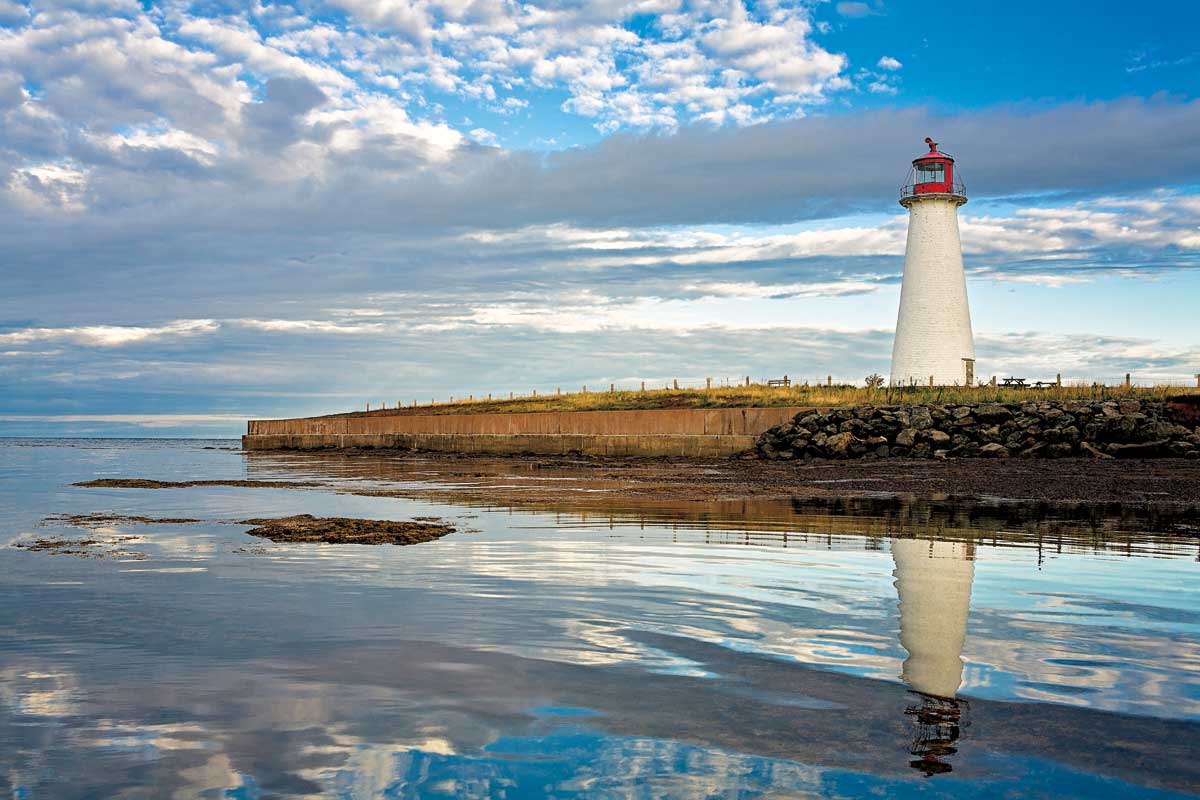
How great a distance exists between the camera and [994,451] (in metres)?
25.6

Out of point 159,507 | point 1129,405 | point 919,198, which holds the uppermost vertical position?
point 919,198

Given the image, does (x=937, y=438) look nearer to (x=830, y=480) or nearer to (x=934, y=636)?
(x=830, y=480)

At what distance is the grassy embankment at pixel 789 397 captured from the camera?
3234 centimetres

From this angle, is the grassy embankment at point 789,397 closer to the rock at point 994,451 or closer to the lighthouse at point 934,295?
the lighthouse at point 934,295

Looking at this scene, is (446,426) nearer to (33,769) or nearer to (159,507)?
(159,507)

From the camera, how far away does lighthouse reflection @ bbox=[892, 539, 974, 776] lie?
134 inches

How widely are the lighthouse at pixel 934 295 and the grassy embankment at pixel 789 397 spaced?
5.91ft

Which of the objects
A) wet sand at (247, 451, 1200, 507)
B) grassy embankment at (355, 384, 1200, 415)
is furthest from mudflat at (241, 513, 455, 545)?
grassy embankment at (355, 384, 1200, 415)

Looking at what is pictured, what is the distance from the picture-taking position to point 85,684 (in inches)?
164

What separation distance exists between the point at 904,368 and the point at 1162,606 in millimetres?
32985

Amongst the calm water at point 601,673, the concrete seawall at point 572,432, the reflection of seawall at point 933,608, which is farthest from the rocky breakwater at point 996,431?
the reflection of seawall at point 933,608

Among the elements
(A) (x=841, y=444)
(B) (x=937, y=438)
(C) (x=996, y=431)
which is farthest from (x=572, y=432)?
(C) (x=996, y=431)

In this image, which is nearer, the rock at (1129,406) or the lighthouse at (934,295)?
the rock at (1129,406)

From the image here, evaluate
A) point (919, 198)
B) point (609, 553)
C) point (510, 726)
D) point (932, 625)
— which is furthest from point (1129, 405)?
point (510, 726)
